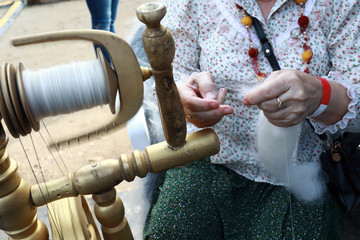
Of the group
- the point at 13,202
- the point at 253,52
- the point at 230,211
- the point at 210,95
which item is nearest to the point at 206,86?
the point at 210,95

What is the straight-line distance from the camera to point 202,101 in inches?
35.8

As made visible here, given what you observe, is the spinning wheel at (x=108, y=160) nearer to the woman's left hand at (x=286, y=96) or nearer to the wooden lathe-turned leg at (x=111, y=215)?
the wooden lathe-turned leg at (x=111, y=215)

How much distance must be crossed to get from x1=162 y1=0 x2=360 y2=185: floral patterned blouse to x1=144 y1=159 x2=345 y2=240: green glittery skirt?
0.05 m

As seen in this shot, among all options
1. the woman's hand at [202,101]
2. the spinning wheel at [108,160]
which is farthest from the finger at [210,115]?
the spinning wheel at [108,160]

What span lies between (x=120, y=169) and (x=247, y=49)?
0.56m

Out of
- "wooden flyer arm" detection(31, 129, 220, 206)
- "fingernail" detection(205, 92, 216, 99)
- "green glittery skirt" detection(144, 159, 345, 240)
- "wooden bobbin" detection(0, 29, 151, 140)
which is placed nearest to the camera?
"wooden bobbin" detection(0, 29, 151, 140)

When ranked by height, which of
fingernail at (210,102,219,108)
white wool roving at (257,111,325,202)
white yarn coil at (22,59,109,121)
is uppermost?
white yarn coil at (22,59,109,121)

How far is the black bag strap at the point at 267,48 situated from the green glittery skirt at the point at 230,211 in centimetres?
22

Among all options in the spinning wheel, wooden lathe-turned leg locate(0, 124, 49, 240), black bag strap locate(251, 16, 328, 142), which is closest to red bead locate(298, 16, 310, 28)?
black bag strap locate(251, 16, 328, 142)

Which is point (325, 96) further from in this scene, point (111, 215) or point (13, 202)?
point (13, 202)

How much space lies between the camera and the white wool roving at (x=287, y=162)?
1.02m

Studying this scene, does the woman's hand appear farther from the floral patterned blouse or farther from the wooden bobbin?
the wooden bobbin

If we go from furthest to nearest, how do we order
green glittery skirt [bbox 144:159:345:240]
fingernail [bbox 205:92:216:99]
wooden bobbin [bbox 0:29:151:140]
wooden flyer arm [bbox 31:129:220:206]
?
green glittery skirt [bbox 144:159:345:240]
fingernail [bbox 205:92:216:99]
wooden flyer arm [bbox 31:129:220:206]
wooden bobbin [bbox 0:29:151:140]

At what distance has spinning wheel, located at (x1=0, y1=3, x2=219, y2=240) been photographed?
0.61 m
